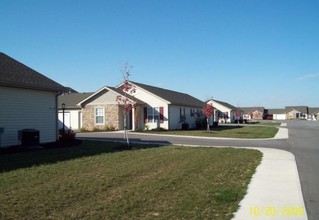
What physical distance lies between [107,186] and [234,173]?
4047mm

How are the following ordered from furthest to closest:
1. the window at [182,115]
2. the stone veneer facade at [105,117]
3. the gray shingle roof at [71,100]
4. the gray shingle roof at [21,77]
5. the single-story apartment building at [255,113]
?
the single-story apartment building at [255,113], the window at [182,115], the gray shingle roof at [71,100], the stone veneer facade at [105,117], the gray shingle roof at [21,77]

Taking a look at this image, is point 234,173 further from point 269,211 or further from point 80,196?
point 80,196

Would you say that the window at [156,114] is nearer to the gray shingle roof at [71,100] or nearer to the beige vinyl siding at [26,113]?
the gray shingle roof at [71,100]

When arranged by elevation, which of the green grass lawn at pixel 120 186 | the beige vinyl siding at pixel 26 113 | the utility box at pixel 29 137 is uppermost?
the beige vinyl siding at pixel 26 113

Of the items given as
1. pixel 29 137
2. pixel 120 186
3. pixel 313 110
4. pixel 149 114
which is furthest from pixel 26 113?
pixel 313 110

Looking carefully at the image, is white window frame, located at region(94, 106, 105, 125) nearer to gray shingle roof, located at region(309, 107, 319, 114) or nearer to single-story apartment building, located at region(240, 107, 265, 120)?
single-story apartment building, located at region(240, 107, 265, 120)

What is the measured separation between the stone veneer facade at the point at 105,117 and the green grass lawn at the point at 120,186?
64.2 ft

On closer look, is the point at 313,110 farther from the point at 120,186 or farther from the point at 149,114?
the point at 120,186

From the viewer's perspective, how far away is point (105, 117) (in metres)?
33.0

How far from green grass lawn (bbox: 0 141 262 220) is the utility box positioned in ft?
8.78

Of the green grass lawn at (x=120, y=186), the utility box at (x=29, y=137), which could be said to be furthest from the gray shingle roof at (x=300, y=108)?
the utility box at (x=29, y=137)

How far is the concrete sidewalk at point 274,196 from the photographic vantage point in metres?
5.99

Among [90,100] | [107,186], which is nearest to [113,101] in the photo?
[90,100]

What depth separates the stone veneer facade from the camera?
3244 centimetres
